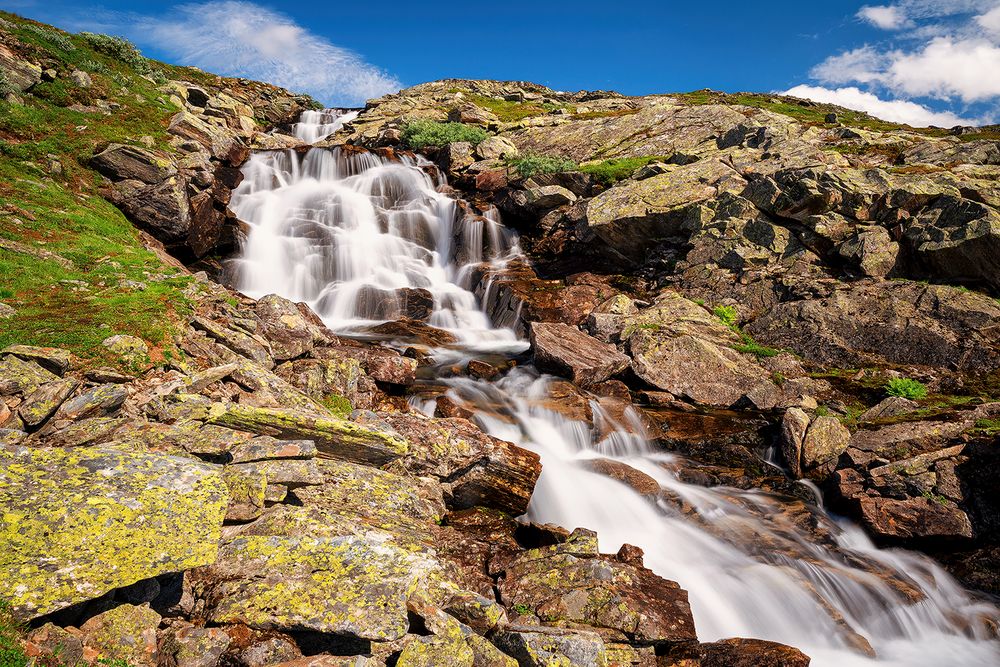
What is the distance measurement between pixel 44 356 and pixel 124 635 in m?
7.29

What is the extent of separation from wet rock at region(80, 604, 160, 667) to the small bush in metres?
22.3

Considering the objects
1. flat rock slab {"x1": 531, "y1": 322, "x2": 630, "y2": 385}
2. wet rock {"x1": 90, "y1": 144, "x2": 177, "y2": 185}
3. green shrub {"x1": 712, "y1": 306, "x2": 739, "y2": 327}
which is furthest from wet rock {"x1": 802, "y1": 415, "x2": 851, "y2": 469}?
wet rock {"x1": 90, "y1": 144, "x2": 177, "y2": 185}

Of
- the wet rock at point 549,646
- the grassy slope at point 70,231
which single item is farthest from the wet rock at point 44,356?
the wet rock at point 549,646

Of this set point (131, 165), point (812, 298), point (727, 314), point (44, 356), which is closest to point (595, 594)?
point (44, 356)

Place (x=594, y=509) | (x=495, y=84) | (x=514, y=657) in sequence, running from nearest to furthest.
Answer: (x=514, y=657) → (x=594, y=509) → (x=495, y=84)

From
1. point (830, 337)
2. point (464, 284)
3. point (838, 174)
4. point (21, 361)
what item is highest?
point (838, 174)

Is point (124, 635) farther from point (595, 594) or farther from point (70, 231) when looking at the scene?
point (70, 231)

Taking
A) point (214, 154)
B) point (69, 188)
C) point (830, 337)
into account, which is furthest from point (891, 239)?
point (214, 154)

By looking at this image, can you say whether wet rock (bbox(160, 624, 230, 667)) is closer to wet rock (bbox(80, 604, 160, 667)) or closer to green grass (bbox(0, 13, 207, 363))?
wet rock (bbox(80, 604, 160, 667))

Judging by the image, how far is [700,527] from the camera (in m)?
13.1

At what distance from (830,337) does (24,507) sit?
85.1 feet

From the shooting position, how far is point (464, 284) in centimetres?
3162

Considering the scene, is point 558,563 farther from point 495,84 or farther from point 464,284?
point 495,84

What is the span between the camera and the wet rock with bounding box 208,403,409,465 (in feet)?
31.1
